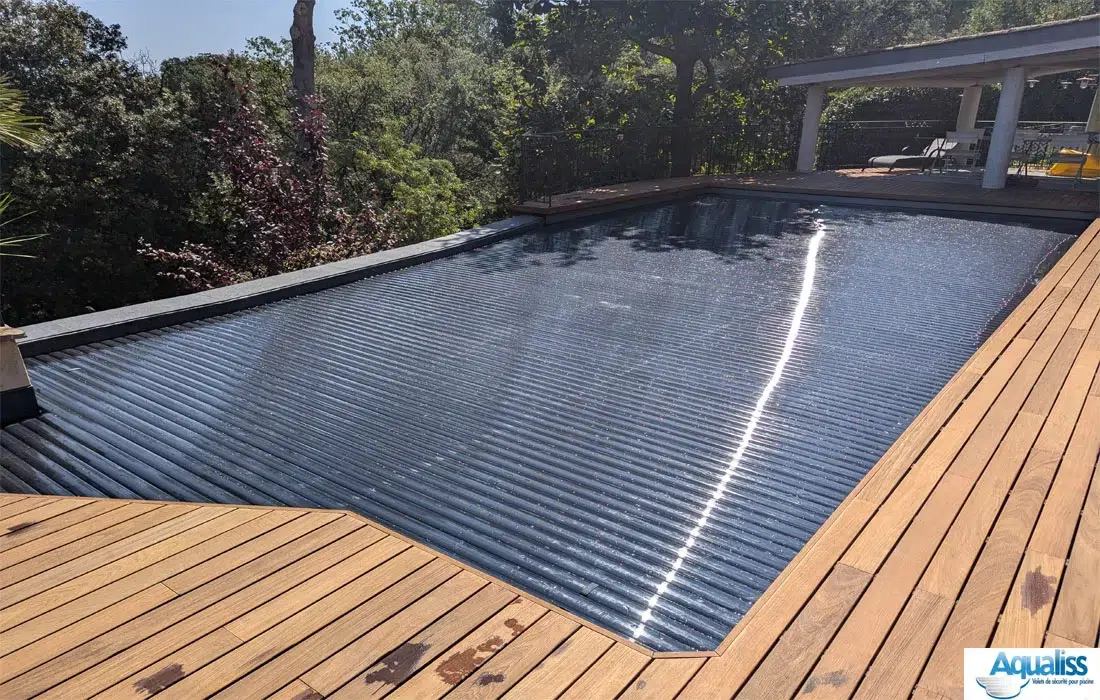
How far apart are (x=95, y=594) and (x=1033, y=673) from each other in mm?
2316

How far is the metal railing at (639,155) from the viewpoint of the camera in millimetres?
8562

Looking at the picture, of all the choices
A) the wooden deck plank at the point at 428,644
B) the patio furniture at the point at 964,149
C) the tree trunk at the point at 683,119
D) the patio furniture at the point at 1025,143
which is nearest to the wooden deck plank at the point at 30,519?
the wooden deck plank at the point at 428,644

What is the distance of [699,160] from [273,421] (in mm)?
10609

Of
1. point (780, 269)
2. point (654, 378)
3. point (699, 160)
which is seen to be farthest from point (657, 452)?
point (699, 160)

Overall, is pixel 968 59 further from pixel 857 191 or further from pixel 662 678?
pixel 662 678

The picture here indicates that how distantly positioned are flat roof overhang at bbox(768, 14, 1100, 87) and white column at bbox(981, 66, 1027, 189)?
191mm

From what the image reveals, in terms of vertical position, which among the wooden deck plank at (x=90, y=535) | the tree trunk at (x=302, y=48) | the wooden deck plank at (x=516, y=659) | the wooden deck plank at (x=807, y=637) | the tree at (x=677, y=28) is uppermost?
the tree at (x=677, y=28)

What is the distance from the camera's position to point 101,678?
1.57 m

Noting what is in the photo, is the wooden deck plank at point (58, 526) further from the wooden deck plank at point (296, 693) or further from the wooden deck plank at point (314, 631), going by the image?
the wooden deck plank at point (296, 693)

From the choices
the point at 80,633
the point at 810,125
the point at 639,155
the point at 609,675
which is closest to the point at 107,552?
the point at 80,633

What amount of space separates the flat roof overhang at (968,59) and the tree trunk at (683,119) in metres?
1.61

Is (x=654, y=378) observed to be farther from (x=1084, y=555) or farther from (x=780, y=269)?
(x=780, y=269)

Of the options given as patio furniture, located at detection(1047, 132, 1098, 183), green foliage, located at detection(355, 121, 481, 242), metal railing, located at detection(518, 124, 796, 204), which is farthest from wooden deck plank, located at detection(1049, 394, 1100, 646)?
patio furniture, located at detection(1047, 132, 1098, 183)

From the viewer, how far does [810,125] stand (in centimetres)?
1170
